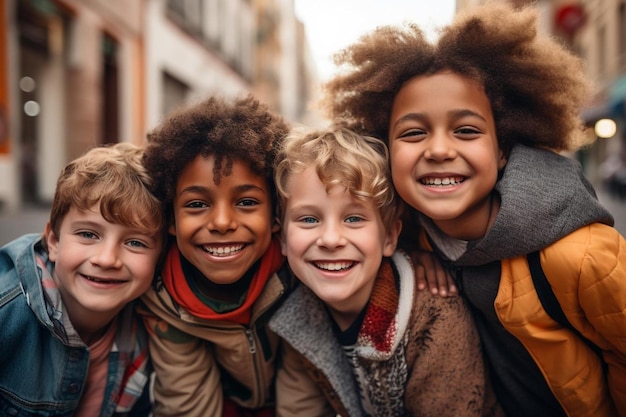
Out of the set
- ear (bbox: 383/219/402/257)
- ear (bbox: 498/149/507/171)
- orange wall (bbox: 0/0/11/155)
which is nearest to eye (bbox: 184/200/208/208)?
ear (bbox: 383/219/402/257)

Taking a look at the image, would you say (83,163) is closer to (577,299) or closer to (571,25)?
(577,299)

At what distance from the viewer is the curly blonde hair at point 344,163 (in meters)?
2.03

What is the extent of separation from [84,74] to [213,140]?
9.04m

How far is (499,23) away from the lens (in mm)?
2033

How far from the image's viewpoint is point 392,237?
86.5 inches

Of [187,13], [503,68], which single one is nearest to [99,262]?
[503,68]

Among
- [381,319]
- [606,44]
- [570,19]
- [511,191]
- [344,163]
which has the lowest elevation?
[381,319]

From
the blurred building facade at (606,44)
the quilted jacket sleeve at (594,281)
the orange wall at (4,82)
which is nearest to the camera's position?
the quilted jacket sleeve at (594,281)

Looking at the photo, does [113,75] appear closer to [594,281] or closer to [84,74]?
[84,74]

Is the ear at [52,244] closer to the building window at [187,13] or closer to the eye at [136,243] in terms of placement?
the eye at [136,243]

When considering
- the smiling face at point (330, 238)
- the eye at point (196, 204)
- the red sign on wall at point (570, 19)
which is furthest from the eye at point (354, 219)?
the red sign on wall at point (570, 19)

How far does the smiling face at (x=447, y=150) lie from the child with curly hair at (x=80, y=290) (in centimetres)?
100

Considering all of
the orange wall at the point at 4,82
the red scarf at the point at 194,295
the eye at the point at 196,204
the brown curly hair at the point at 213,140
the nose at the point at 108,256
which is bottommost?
the red scarf at the point at 194,295

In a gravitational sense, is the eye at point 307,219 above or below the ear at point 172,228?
above
